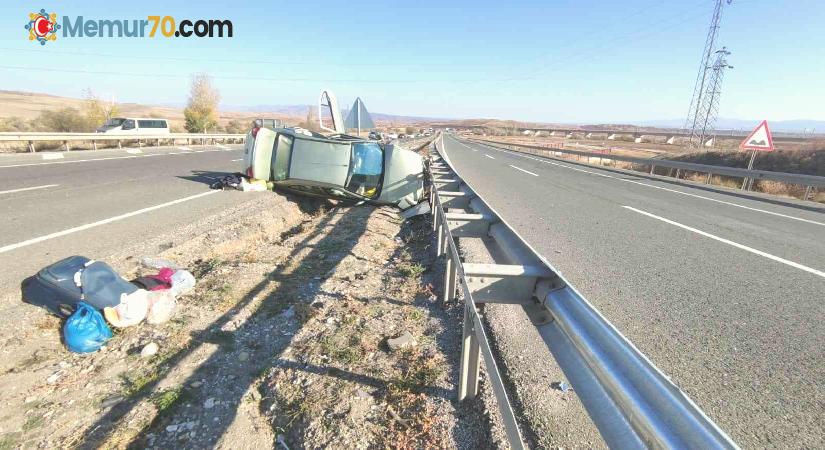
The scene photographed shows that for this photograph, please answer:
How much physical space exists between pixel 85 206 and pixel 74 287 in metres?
4.58

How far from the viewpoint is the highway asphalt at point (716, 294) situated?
2580 millimetres

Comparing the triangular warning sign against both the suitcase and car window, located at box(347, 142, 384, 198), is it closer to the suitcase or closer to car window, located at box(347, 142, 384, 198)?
car window, located at box(347, 142, 384, 198)

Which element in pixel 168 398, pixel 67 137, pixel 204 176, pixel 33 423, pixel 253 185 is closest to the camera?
pixel 33 423

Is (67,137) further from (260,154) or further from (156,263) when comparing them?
(156,263)

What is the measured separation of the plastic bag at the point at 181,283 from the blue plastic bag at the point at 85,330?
0.70 metres

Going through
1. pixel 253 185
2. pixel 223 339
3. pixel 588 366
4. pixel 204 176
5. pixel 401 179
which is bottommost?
pixel 223 339

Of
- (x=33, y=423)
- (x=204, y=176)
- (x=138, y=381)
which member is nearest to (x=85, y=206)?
(x=204, y=176)

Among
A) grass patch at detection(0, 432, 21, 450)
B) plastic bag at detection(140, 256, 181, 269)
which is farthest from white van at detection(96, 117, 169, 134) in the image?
grass patch at detection(0, 432, 21, 450)

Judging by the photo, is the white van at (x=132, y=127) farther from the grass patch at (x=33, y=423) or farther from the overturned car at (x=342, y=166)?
the grass patch at (x=33, y=423)

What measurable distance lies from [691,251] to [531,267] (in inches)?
170

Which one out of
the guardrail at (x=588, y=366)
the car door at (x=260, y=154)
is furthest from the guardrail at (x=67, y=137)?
the guardrail at (x=588, y=366)

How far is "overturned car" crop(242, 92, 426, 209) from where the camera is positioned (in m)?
7.52

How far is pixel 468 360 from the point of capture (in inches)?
94.5

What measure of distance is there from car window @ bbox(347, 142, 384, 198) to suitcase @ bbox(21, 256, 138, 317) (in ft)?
14.3
